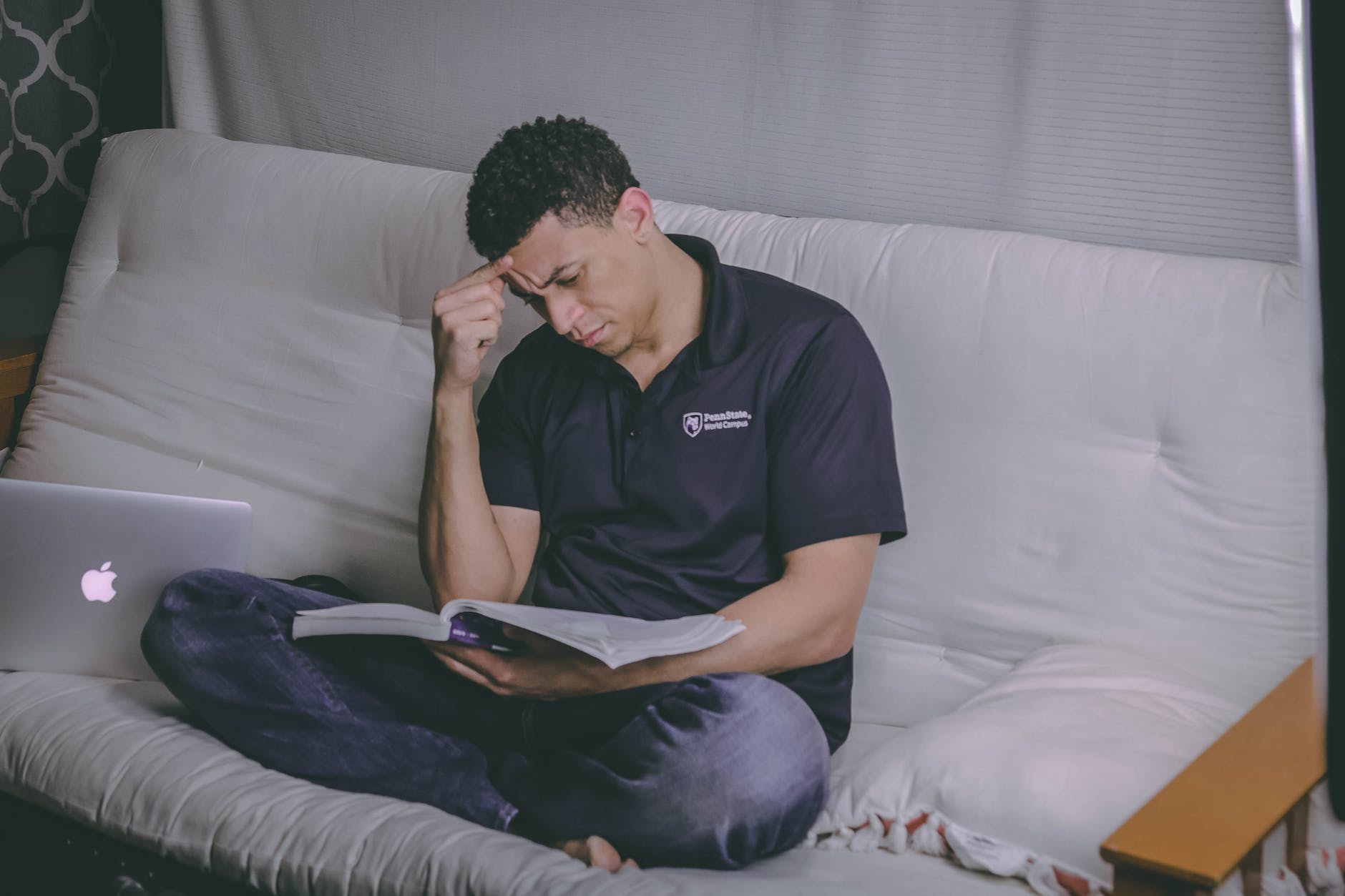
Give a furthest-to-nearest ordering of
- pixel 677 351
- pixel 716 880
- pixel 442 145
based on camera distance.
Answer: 1. pixel 442 145
2. pixel 677 351
3. pixel 716 880

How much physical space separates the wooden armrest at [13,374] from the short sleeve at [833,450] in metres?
1.51

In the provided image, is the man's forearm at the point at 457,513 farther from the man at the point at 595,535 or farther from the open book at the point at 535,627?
the open book at the point at 535,627

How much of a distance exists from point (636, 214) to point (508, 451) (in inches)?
14.0

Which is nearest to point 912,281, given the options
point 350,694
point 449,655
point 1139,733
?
point 1139,733

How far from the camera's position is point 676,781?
1198 millimetres

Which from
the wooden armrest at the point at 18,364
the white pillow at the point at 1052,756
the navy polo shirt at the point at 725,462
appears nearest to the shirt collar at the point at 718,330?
the navy polo shirt at the point at 725,462

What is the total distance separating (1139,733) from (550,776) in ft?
1.99

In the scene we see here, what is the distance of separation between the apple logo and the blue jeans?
0.64 feet

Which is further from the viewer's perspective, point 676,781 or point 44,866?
point 44,866

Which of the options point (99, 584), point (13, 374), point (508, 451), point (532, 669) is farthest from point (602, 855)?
point (13, 374)

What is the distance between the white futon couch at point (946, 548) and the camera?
1203mm

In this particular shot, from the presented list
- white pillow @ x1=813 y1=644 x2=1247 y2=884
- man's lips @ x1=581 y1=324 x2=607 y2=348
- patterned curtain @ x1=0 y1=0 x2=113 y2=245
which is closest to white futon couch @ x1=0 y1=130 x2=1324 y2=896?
white pillow @ x1=813 y1=644 x2=1247 y2=884

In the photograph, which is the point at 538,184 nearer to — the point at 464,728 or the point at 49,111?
the point at 464,728

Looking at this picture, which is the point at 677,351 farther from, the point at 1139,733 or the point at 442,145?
the point at 442,145
